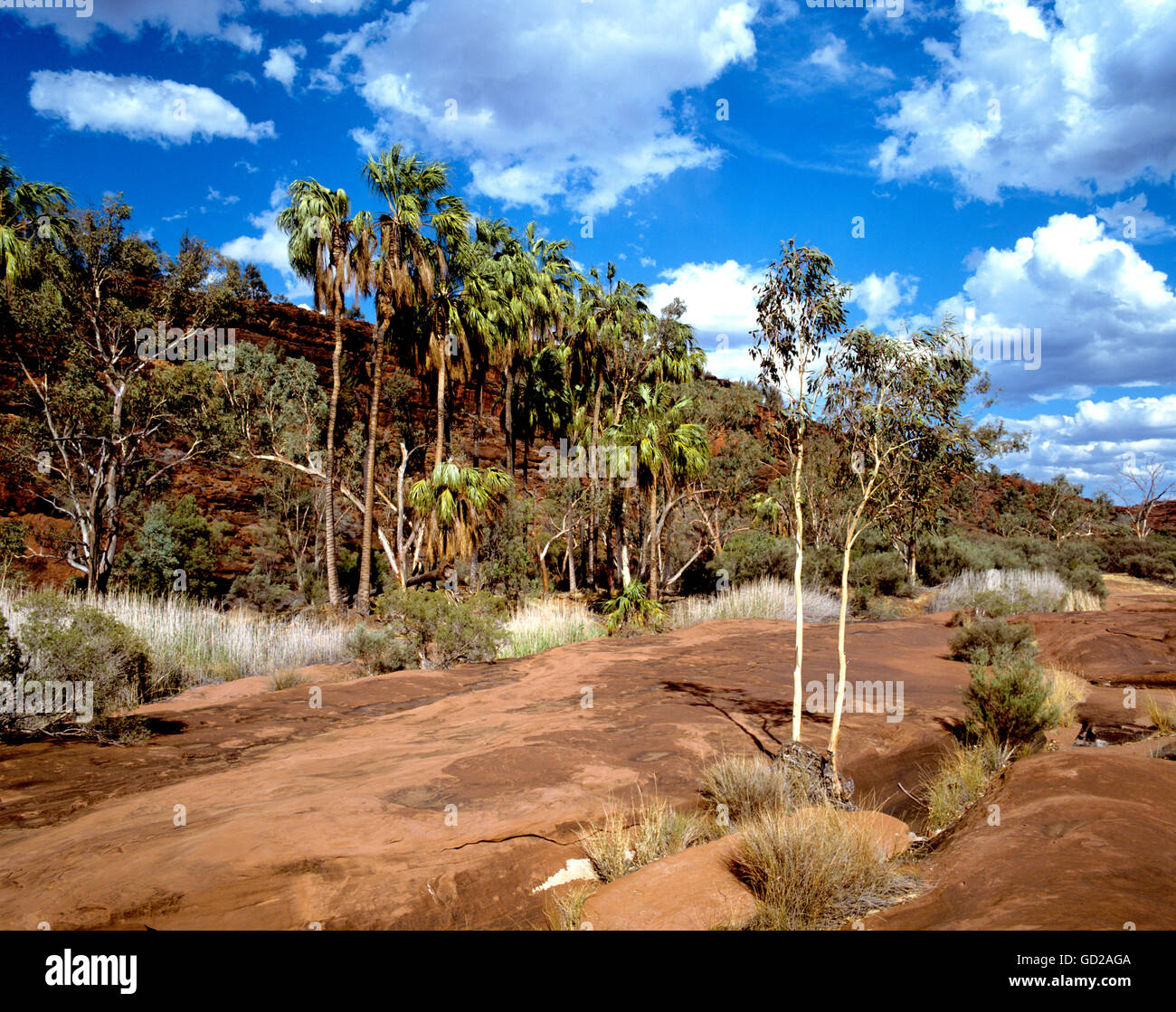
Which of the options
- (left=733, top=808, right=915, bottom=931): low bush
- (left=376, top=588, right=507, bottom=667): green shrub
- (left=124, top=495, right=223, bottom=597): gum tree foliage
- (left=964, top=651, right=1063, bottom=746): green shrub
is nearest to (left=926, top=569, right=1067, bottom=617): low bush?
(left=964, top=651, right=1063, bottom=746): green shrub

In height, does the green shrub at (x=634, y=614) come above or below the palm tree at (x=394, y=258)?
below

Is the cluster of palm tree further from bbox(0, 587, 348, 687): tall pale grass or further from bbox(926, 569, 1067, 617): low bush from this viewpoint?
bbox(926, 569, 1067, 617): low bush

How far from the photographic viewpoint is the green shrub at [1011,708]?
7.21 meters

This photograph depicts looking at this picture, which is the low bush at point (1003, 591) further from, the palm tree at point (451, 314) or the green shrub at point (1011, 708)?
the palm tree at point (451, 314)

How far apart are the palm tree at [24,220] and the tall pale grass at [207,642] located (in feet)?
25.7

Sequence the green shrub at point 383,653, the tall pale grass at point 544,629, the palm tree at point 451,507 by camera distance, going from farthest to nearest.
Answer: the palm tree at point 451,507
the tall pale grass at point 544,629
the green shrub at point 383,653

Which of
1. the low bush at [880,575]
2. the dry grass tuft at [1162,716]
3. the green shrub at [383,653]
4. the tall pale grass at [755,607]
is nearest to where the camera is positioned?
the dry grass tuft at [1162,716]

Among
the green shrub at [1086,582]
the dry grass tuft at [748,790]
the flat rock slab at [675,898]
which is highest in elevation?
the green shrub at [1086,582]

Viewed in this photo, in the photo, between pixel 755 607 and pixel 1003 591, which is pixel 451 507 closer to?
pixel 755 607

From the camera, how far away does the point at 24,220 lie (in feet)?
52.7

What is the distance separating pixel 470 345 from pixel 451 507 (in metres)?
5.77

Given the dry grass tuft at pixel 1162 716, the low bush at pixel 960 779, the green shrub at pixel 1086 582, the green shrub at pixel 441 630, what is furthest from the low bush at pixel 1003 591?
the green shrub at pixel 441 630

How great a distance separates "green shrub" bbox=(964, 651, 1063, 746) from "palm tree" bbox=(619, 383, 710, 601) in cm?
1113

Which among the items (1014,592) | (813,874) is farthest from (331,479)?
(1014,592)
